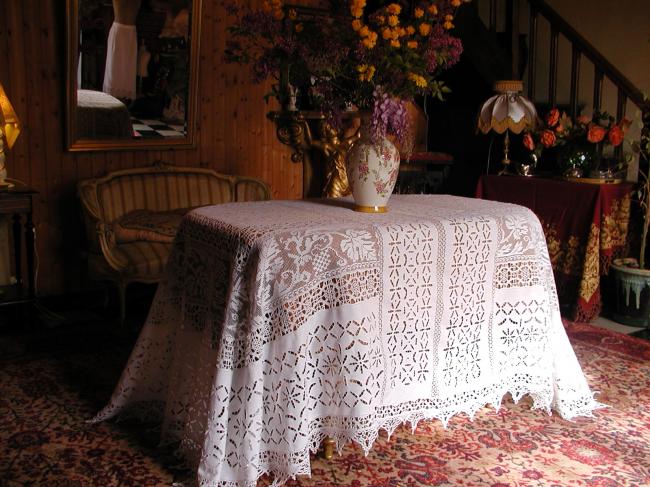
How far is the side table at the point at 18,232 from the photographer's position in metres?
3.96

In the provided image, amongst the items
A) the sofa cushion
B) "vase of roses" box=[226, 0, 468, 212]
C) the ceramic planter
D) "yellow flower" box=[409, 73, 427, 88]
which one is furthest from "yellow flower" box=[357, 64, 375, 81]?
the ceramic planter

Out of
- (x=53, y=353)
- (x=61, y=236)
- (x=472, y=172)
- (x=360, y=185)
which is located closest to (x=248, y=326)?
(x=360, y=185)

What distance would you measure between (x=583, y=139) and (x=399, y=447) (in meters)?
2.79

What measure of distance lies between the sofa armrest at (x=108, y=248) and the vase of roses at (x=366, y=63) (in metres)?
1.90

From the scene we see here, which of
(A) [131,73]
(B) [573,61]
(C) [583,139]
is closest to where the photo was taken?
(C) [583,139]

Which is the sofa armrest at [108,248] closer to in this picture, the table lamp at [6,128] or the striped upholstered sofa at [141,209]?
the striped upholstered sofa at [141,209]

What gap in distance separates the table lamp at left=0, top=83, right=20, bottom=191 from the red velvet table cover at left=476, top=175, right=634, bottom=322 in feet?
10.5

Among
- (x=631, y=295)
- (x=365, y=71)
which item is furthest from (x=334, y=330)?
(x=631, y=295)

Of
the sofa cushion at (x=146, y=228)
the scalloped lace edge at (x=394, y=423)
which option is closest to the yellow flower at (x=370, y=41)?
the scalloped lace edge at (x=394, y=423)

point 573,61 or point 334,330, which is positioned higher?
point 573,61

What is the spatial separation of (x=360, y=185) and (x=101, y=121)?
8.88 feet

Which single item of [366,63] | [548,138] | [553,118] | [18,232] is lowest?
[18,232]

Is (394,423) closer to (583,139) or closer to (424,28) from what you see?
(424,28)

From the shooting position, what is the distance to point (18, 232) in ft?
13.7
